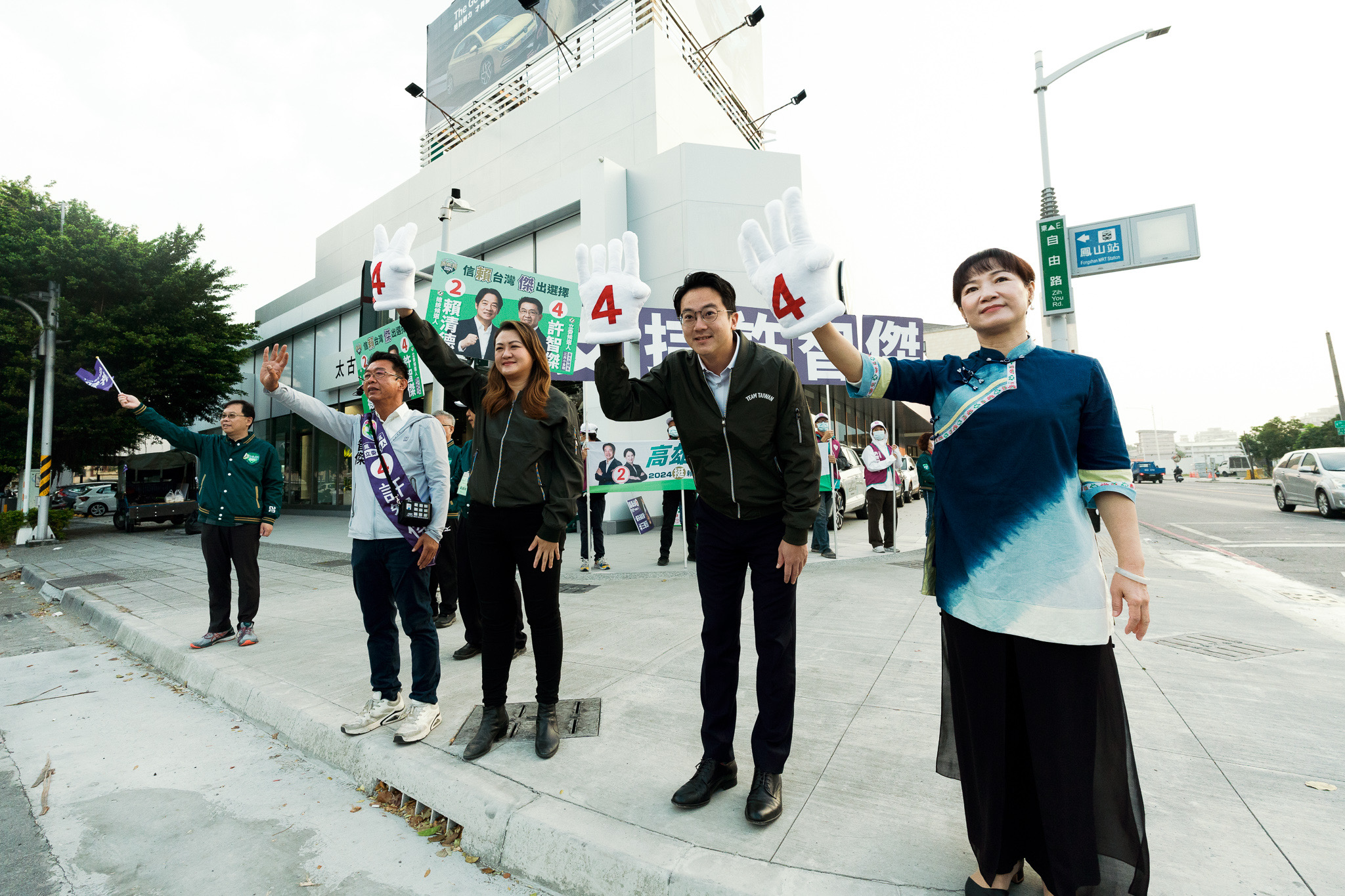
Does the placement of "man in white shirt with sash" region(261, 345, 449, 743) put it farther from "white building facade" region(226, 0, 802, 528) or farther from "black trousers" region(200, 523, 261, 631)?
"white building facade" region(226, 0, 802, 528)

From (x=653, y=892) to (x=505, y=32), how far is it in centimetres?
2757

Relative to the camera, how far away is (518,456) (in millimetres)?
2934

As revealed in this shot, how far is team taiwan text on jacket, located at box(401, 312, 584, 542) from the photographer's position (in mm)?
2900

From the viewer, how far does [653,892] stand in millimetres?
1877

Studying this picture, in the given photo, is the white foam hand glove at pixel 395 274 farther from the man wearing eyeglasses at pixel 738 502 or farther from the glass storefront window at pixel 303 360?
the glass storefront window at pixel 303 360

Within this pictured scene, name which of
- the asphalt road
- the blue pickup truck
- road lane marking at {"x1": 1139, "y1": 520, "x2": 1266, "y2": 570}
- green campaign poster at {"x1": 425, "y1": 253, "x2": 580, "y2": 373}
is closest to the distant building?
the blue pickup truck

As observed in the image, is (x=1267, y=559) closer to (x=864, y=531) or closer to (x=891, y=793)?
(x=864, y=531)

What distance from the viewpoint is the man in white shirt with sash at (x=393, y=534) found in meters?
3.16

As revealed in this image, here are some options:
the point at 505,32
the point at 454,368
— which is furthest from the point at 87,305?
the point at 454,368

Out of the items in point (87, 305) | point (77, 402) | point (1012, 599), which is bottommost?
point (1012, 599)

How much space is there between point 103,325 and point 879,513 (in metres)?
20.6

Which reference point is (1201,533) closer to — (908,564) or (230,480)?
(908,564)

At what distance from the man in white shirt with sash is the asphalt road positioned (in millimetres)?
8729

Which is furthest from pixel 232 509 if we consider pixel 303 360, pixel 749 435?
Result: pixel 303 360
